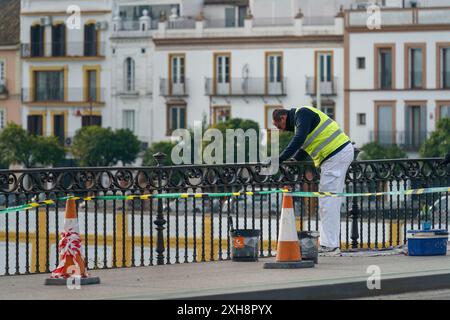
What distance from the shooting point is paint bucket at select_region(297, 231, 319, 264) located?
19.9 m

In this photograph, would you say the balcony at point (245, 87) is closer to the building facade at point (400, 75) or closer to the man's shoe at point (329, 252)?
the building facade at point (400, 75)

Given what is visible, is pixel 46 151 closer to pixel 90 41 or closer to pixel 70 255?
pixel 90 41

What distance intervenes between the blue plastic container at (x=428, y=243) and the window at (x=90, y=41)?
69932 mm

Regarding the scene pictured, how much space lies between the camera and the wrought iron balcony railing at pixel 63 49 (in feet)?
296

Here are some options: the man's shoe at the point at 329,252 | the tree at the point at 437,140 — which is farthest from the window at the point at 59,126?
the man's shoe at the point at 329,252

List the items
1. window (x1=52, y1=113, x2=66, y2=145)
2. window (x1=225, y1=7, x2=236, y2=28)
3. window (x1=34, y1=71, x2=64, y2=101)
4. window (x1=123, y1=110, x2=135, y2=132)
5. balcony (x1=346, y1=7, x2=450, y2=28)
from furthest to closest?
window (x1=34, y1=71, x2=64, y2=101)
window (x1=52, y1=113, x2=66, y2=145)
window (x1=123, y1=110, x2=135, y2=132)
window (x1=225, y1=7, x2=236, y2=28)
balcony (x1=346, y1=7, x2=450, y2=28)

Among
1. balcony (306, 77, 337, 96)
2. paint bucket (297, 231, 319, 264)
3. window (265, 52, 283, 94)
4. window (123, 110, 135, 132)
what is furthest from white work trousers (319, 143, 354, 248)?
window (123, 110, 135, 132)

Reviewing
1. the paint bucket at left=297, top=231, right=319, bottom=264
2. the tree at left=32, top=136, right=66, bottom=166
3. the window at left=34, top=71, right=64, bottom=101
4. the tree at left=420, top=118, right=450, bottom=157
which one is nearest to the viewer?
the paint bucket at left=297, top=231, right=319, bottom=264

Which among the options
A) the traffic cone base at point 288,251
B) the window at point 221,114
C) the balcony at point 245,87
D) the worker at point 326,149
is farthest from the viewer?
the window at point 221,114

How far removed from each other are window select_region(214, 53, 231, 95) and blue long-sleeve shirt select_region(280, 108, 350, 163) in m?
64.6

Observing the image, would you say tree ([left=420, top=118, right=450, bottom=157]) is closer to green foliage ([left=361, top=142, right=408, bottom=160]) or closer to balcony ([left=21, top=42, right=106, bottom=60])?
green foliage ([left=361, top=142, right=408, bottom=160])

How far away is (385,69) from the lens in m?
Answer: 81.4
